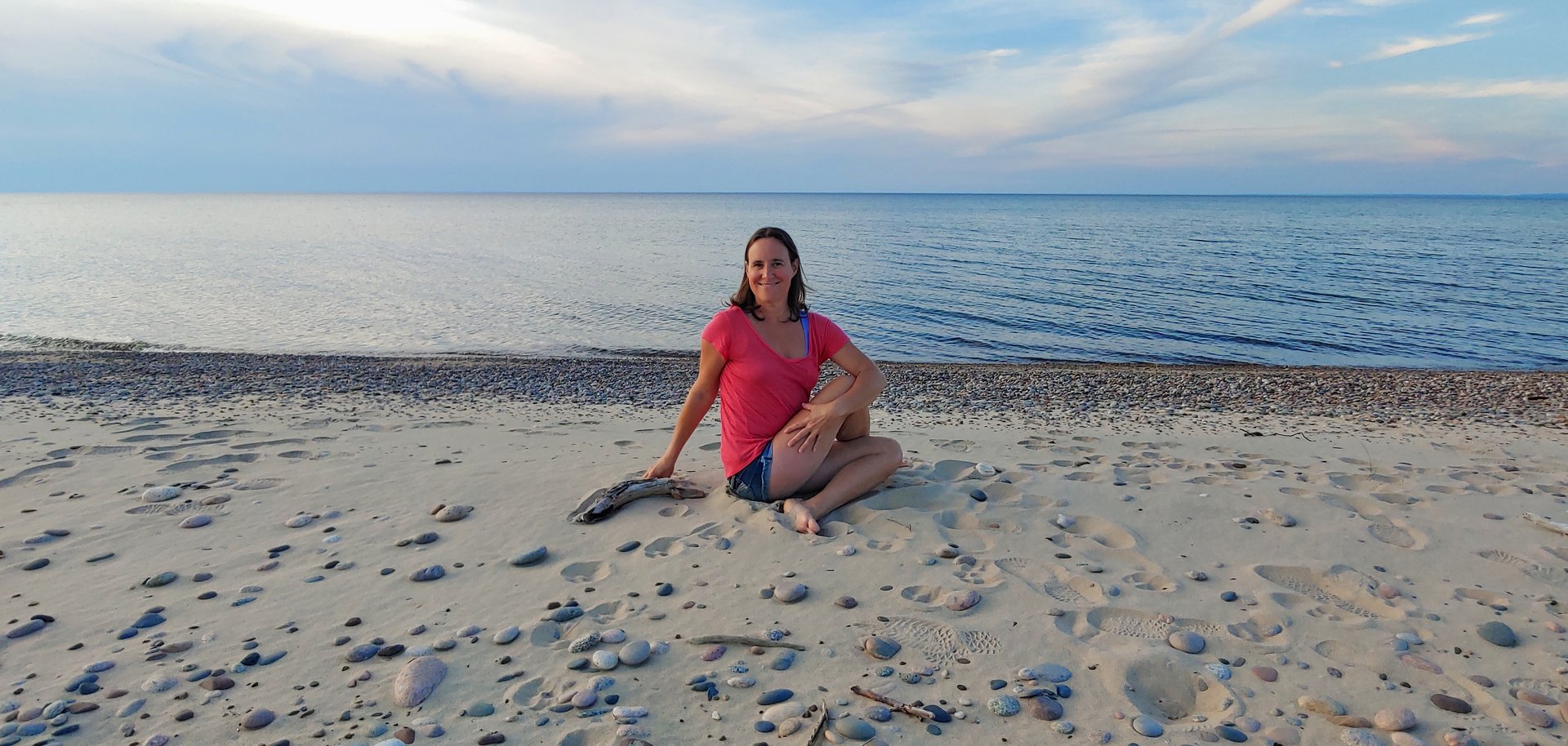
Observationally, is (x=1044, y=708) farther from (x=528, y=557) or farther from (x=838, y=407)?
(x=528, y=557)

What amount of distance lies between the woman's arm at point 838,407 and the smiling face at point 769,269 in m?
0.54

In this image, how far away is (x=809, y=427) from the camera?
4898 millimetres

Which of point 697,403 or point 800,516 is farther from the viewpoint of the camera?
point 697,403

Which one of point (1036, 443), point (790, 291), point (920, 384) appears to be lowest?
point (920, 384)

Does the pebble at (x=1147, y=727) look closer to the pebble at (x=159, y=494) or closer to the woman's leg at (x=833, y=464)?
the woman's leg at (x=833, y=464)

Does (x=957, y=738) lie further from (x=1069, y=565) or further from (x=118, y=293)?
(x=118, y=293)

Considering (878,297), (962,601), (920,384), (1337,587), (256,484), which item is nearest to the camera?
(962,601)

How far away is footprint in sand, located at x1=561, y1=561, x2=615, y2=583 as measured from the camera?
4098 millimetres

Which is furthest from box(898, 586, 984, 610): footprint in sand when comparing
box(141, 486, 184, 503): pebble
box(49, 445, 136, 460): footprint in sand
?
box(49, 445, 136, 460): footprint in sand

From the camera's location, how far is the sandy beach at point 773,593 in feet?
9.57

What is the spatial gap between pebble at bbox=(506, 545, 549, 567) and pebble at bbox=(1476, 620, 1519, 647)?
4280mm

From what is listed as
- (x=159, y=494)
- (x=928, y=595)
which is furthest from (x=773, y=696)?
(x=159, y=494)

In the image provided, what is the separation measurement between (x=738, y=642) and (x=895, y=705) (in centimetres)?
77

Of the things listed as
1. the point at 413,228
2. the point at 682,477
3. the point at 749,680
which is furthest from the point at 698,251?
the point at 749,680
